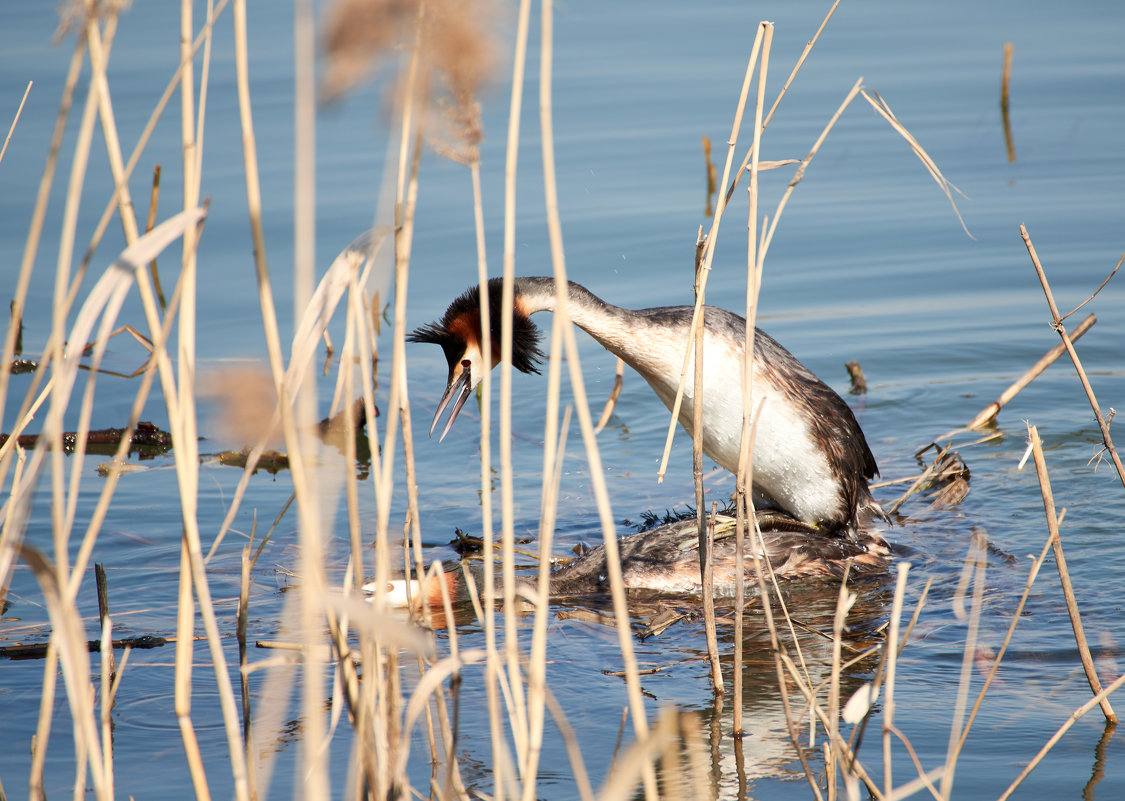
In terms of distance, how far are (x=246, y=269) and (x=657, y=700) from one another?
17.7ft

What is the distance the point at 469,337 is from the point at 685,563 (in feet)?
4.20

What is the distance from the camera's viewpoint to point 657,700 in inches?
147

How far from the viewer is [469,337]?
5156 mm

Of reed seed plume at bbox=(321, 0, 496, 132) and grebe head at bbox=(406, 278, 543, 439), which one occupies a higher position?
reed seed plume at bbox=(321, 0, 496, 132)

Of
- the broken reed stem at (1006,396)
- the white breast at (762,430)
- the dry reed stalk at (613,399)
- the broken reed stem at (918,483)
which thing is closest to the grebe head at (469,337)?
the white breast at (762,430)

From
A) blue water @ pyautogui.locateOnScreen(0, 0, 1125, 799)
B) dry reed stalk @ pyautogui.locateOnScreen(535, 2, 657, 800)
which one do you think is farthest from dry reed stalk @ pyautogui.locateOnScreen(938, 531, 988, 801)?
dry reed stalk @ pyautogui.locateOnScreen(535, 2, 657, 800)

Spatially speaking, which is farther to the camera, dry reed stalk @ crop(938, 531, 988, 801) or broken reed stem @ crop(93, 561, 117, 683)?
broken reed stem @ crop(93, 561, 117, 683)

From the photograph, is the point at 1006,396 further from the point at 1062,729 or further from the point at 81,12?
the point at 81,12

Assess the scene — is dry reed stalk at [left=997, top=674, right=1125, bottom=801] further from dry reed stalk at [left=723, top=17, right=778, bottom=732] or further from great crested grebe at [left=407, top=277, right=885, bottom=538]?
great crested grebe at [left=407, top=277, right=885, bottom=538]

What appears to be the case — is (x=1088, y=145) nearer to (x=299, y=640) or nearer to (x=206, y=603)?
(x=299, y=640)

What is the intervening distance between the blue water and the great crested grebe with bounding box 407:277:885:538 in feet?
1.56

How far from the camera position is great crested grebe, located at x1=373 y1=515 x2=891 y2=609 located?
4.88m

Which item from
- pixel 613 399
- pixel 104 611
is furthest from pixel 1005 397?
pixel 104 611

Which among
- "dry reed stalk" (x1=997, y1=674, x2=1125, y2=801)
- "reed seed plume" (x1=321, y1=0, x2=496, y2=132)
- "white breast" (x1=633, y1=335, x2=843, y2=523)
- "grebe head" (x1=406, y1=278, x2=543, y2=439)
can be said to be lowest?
"dry reed stalk" (x1=997, y1=674, x2=1125, y2=801)
